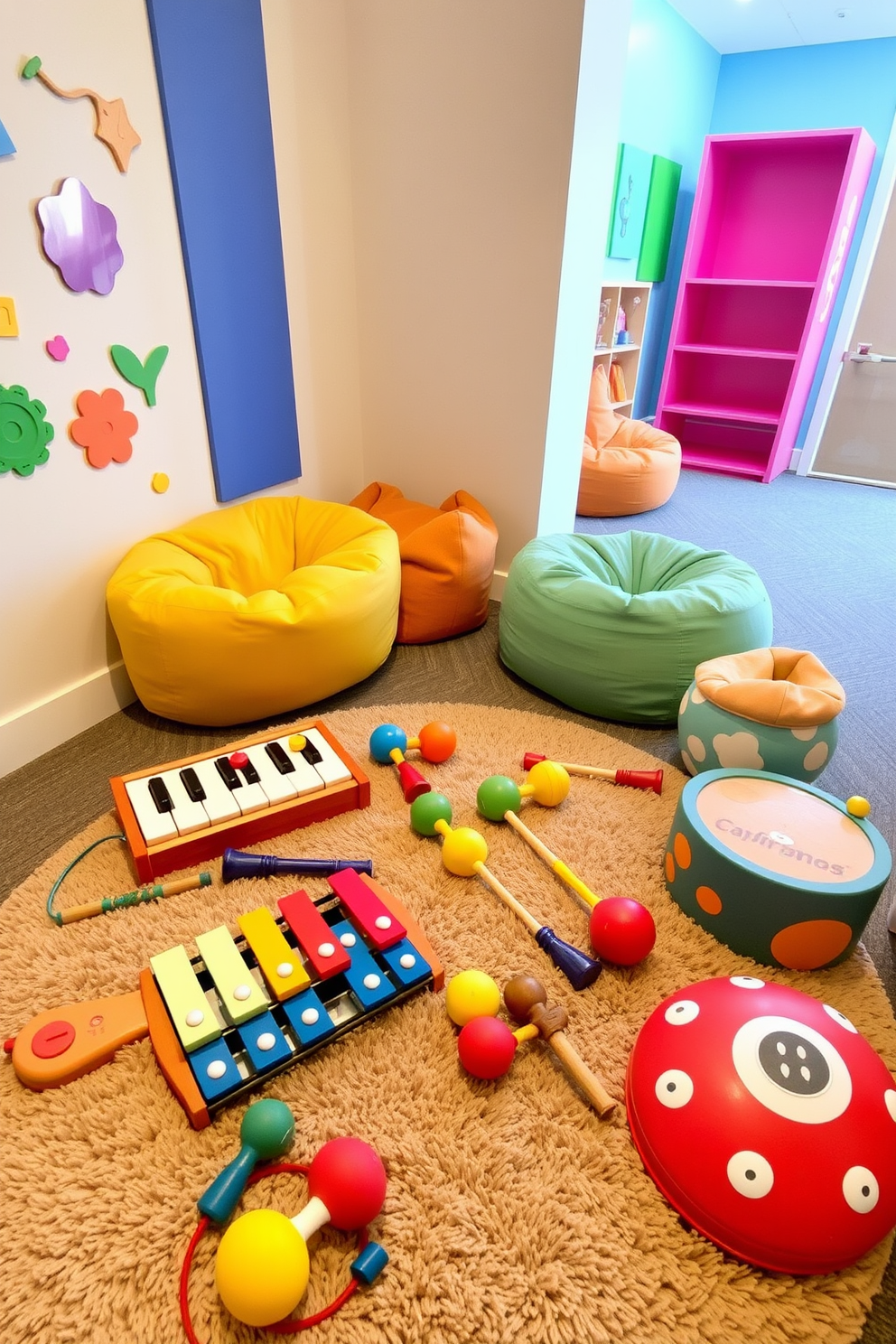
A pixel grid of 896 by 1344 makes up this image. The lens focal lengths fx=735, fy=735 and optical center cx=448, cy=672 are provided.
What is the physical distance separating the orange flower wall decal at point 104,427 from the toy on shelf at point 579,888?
1.36m

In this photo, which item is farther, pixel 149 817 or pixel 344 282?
pixel 344 282

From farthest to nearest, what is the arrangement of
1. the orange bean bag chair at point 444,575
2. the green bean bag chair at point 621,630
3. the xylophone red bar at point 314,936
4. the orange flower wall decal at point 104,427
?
1. the orange bean bag chair at point 444,575
2. the green bean bag chair at point 621,630
3. the orange flower wall decal at point 104,427
4. the xylophone red bar at point 314,936

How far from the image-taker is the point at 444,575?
2492mm

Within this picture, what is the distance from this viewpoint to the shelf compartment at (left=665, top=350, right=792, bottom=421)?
4941 millimetres

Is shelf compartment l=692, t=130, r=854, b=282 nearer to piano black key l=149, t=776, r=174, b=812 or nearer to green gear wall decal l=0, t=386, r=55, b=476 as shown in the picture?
green gear wall decal l=0, t=386, r=55, b=476

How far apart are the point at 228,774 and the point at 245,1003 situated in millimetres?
624

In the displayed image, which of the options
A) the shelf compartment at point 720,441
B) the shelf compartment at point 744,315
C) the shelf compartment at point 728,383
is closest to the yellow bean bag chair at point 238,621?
the shelf compartment at point 720,441

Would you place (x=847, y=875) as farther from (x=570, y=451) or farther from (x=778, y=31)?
(x=778, y=31)

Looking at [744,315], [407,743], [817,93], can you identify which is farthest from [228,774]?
[817,93]

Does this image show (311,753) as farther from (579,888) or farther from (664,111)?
(664,111)

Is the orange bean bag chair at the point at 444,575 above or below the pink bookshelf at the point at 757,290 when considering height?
below

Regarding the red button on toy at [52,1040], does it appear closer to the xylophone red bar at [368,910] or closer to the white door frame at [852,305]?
the xylophone red bar at [368,910]

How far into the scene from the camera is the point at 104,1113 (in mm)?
1149

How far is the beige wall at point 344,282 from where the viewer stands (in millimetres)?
1798
